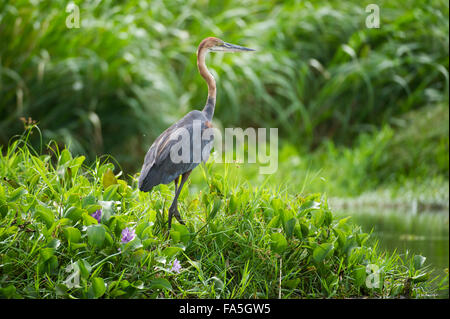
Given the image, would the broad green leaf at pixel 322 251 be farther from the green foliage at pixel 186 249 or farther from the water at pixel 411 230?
the water at pixel 411 230

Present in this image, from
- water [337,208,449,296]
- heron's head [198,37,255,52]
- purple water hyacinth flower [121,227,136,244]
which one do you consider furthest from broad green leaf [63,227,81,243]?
water [337,208,449,296]

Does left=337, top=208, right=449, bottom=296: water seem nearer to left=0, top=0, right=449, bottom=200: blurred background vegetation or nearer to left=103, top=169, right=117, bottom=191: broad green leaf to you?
left=0, top=0, right=449, bottom=200: blurred background vegetation

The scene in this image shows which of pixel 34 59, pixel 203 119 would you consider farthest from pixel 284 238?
pixel 34 59

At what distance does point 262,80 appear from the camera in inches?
310

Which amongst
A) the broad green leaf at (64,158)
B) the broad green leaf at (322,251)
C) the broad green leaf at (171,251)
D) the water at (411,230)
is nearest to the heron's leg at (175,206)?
the broad green leaf at (171,251)

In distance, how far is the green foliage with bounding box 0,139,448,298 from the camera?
265 centimetres

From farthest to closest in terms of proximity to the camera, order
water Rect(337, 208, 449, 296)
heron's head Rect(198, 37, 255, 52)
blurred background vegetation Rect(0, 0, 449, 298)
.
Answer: blurred background vegetation Rect(0, 0, 449, 298), water Rect(337, 208, 449, 296), heron's head Rect(198, 37, 255, 52)

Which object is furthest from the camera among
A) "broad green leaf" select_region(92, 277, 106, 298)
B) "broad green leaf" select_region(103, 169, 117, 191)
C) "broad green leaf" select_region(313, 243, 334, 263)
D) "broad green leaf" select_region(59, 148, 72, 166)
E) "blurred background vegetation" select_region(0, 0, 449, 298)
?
"blurred background vegetation" select_region(0, 0, 449, 298)

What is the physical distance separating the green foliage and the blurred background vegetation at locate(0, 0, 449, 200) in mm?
2330

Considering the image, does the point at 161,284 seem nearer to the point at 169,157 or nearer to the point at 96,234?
the point at 96,234

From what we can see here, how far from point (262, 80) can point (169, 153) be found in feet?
16.8

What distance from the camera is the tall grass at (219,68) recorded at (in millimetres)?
6285

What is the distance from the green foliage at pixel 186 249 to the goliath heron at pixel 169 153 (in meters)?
0.19

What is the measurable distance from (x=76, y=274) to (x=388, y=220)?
3.50 metres
